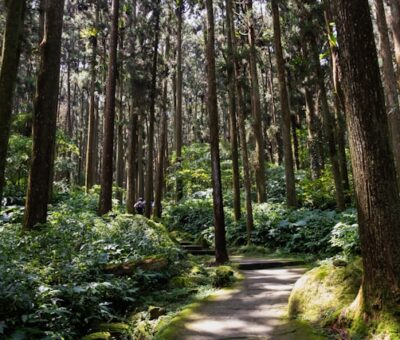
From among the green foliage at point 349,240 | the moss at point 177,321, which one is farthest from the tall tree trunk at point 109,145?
the green foliage at point 349,240

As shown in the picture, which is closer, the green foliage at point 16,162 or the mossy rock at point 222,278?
the mossy rock at point 222,278

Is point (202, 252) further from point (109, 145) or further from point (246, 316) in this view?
point (246, 316)

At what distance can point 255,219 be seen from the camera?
54.3 ft

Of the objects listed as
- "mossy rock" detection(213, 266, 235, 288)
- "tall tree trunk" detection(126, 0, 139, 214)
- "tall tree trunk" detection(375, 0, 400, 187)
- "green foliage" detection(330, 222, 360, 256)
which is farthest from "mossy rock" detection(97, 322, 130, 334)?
"tall tree trunk" detection(126, 0, 139, 214)

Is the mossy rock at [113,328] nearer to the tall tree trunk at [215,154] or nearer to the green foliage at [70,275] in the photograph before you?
the green foliage at [70,275]

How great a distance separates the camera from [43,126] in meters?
9.84

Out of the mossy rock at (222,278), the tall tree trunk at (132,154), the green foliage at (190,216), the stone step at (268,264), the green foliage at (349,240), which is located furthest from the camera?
the green foliage at (190,216)

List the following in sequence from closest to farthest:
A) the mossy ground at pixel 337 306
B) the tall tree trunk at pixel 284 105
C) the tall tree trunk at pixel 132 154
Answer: the mossy ground at pixel 337 306, the tall tree trunk at pixel 284 105, the tall tree trunk at pixel 132 154

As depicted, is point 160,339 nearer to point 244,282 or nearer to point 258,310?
point 258,310

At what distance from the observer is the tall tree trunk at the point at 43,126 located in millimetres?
9750

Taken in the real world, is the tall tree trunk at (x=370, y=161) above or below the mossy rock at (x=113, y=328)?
above

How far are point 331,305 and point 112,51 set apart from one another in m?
13.3

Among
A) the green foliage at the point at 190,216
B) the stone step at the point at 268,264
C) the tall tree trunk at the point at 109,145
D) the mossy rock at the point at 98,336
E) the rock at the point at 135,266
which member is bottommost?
the mossy rock at the point at 98,336

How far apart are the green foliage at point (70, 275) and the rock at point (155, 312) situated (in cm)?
40
